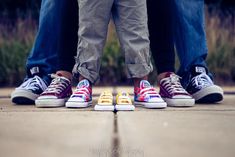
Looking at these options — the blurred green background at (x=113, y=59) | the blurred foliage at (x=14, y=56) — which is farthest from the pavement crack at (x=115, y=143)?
the blurred foliage at (x=14, y=56)

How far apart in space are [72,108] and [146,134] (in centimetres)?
66

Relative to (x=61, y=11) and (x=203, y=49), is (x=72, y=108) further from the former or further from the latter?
(x=203, y=49)

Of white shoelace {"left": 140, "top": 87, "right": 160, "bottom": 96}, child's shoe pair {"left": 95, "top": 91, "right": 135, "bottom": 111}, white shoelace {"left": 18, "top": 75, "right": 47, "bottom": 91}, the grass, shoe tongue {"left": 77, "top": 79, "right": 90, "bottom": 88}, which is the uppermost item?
shoe tongue {"left": 77, "top": 79, "right": 90, "bottom": 88}

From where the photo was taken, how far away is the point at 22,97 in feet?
6.39

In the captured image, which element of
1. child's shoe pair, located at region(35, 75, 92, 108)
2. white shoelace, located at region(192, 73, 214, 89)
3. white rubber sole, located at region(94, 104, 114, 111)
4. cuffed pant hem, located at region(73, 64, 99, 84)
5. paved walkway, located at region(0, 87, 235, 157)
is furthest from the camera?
white shoelace, located at region(192, 73, 214, 89)

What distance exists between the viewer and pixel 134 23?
6.06 feet

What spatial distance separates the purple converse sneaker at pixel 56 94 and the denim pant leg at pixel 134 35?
0.33 metres

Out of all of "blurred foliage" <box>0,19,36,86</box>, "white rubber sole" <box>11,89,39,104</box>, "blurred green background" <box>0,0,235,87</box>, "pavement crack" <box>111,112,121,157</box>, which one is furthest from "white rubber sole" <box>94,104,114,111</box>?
"blurred foliage" <box>0,19,36,86</box>

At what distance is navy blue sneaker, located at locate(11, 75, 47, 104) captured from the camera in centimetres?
195

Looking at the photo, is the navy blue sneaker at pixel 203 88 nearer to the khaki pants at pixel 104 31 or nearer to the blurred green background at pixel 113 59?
the khaki pants at pixel 104 31

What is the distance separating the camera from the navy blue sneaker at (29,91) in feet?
6.40

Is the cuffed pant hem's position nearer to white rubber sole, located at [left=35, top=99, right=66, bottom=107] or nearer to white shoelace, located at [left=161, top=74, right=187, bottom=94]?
white rubber sole, located at [left=35, top=99, right=66, bottom=107]

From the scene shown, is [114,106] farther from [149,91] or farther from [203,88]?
[203,88]

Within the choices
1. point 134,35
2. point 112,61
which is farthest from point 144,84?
point 112,61
